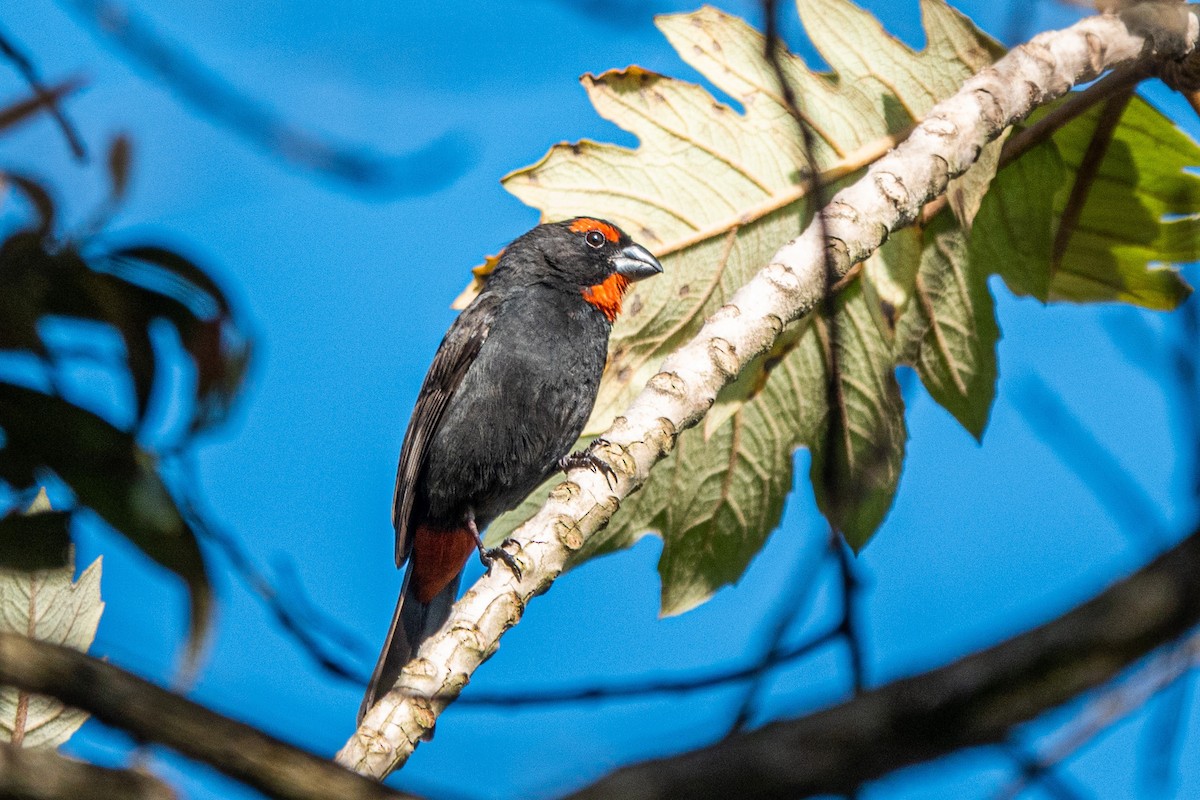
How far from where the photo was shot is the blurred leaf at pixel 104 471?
5.99 ft

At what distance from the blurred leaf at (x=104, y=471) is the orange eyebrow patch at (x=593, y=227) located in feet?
11.5

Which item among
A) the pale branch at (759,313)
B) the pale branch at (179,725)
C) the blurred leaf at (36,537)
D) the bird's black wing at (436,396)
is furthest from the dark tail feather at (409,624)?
the pale branch at (179,725)

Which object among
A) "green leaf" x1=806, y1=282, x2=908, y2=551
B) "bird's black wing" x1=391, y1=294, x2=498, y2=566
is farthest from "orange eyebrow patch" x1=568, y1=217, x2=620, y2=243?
"green leaf" x1=806, y1=282, x2=908, y2=551

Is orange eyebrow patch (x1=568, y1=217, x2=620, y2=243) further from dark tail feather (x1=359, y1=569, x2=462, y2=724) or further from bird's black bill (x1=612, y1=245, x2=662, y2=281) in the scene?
dark tail feather (x1=359, y1=569, x2=462, y2=724)

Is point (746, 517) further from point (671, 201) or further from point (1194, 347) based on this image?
point (1194, 347)

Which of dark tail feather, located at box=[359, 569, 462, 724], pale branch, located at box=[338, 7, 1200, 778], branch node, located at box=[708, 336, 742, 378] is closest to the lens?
pale branch, located at box=[338, 7, 1200, 778]

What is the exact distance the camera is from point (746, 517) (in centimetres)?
399

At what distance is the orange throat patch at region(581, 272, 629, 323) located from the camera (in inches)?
200

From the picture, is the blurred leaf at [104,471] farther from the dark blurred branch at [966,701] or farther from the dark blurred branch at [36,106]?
the dark blurred branch at [966,701]

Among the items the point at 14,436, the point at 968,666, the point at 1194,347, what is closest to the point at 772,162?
the point at 1194,347

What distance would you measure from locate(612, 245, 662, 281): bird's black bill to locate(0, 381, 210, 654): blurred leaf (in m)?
2.32

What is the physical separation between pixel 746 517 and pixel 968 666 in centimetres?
310

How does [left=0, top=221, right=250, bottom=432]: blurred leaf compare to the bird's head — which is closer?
[left=0, top=221, right=250, bottom=432]: blurred leaf

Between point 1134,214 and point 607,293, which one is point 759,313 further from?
point 607,293
